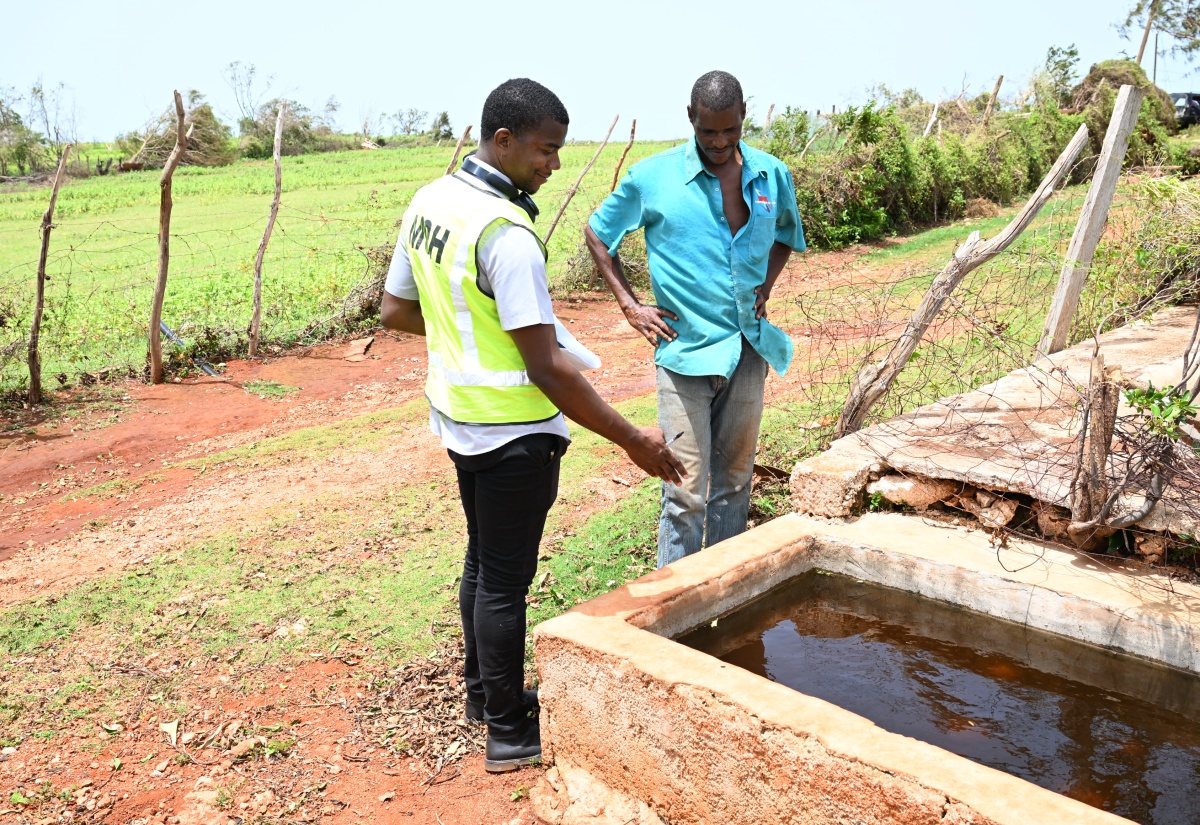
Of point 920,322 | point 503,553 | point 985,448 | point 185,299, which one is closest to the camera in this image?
point 503,553

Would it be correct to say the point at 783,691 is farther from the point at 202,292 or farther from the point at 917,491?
the point at 202,292

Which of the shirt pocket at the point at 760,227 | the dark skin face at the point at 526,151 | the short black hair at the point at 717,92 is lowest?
the shirt pocket at the point at 760,227

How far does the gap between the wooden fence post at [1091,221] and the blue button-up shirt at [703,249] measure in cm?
305

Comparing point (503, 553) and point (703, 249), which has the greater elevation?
point (703, 249)

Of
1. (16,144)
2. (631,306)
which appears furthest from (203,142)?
(631,306)

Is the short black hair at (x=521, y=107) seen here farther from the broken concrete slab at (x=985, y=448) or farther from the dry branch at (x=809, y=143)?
the dry branch at (x=809, y=143)

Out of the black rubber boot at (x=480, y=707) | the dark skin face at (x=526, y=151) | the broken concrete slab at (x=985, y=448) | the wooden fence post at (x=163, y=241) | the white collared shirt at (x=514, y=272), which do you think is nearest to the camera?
the white collared shirt at (x=514, y=272)

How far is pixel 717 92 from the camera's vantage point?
3297 millimetres

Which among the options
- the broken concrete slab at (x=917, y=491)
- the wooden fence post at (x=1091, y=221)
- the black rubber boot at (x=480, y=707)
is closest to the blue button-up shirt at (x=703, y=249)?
the broken concrete slab at (x=917, y=491)

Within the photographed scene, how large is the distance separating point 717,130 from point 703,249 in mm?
406

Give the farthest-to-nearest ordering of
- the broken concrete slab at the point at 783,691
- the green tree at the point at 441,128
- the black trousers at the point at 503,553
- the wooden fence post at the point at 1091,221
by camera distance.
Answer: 1. the green tree at the point at 441,128
2. the wooden fence post at the point at 1091,221
3. the black trousers at the point at 503,553
4. the broken concrete slab at the point at 783,691

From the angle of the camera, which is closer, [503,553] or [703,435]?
[503,553]

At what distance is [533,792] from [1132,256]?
5.51 metres

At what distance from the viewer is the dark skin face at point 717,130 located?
3307mm
